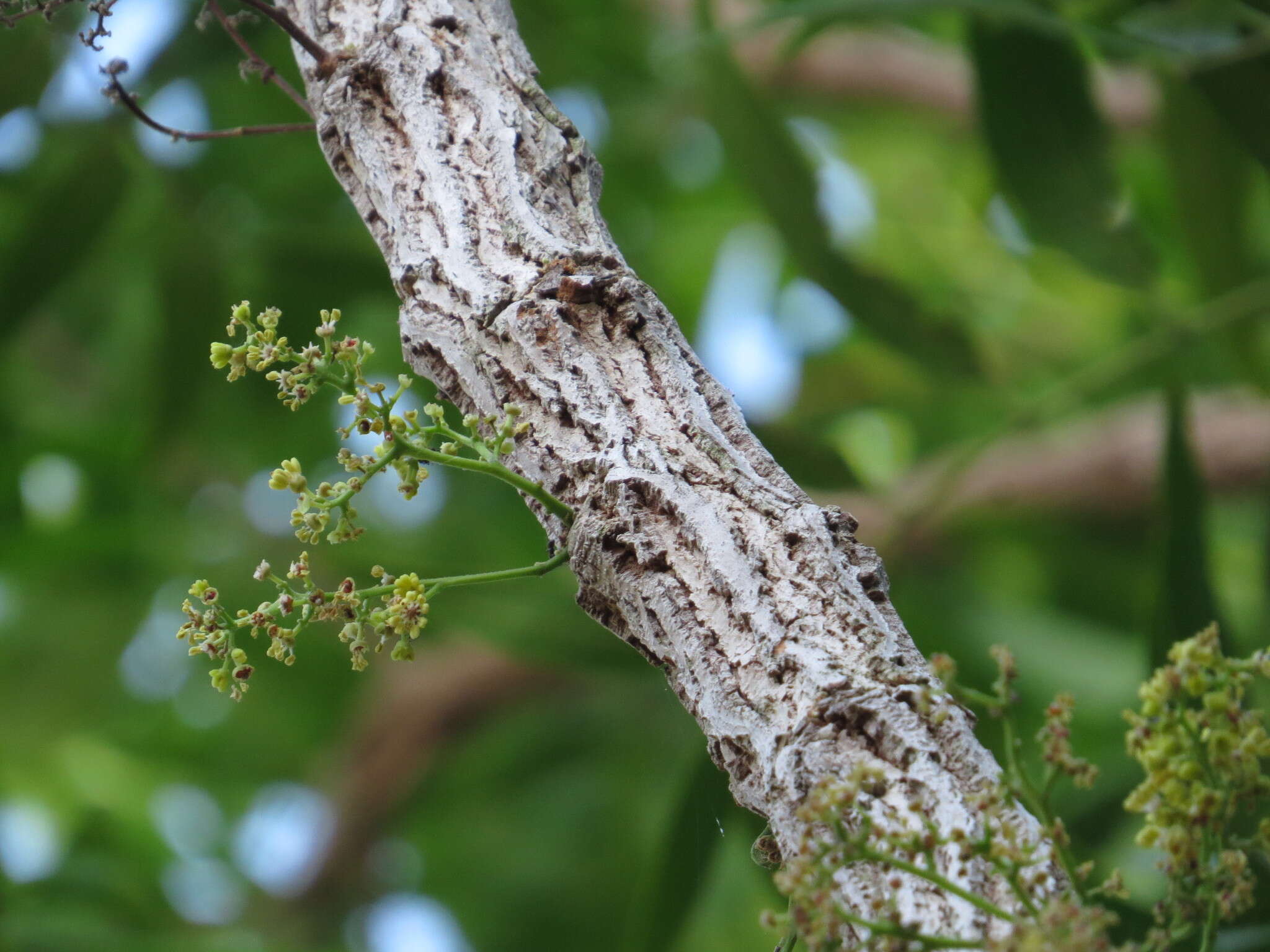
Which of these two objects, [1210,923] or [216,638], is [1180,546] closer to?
[1210,923]

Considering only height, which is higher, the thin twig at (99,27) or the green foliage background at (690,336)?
the green foliage background at (690,336)

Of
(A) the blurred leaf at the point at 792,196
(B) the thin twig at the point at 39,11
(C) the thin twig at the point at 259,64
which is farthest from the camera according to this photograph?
(A) the blurred leaf at the point at 792,196

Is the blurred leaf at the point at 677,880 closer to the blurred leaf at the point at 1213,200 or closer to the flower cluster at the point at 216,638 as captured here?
the flower cluster at the point at 216,638

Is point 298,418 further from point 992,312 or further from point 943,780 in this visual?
point 943,780

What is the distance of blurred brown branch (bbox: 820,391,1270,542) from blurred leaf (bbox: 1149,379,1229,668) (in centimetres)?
109

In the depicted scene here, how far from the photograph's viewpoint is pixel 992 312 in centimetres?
469

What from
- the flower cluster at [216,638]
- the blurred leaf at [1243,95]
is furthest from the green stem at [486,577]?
the blurred leaf at [1243,95]

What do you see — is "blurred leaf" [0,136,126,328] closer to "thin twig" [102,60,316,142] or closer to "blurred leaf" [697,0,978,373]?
"blurred leaf" [697,0,978,373]

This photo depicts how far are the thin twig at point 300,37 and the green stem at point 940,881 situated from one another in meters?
0.78

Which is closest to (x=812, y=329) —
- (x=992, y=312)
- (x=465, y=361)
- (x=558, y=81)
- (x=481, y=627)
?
(x=992, y=312)

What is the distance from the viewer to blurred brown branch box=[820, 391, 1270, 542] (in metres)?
3.38

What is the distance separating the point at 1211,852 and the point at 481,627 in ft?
7.64

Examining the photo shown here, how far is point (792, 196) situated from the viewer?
2436 mm

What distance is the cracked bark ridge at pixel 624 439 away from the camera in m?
0.79
